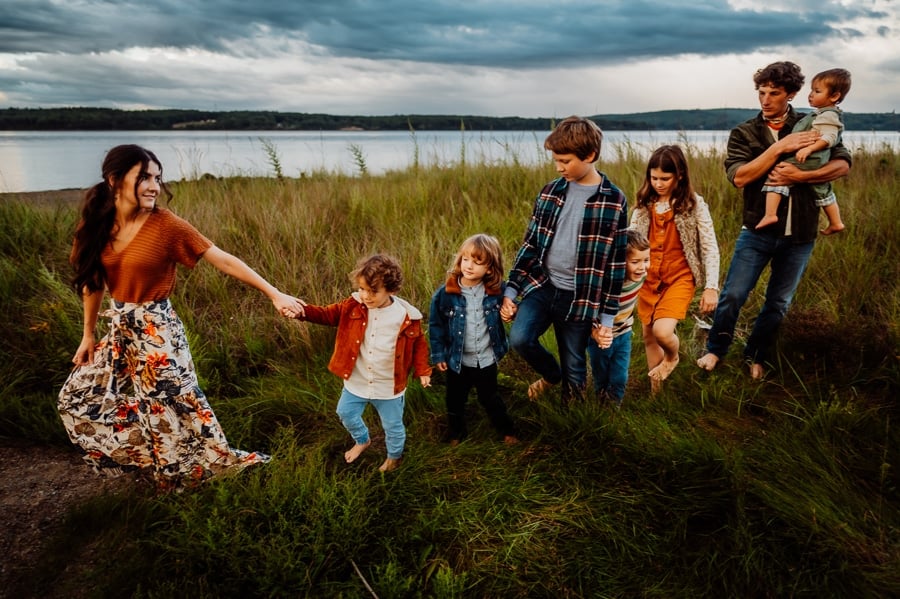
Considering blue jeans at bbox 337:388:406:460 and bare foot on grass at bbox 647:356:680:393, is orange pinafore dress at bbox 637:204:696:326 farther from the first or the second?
blue jeans at bbox 337:388:406:460

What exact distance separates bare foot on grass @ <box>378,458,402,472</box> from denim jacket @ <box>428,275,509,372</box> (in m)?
0.58

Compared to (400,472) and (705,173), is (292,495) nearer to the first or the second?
(400,472)

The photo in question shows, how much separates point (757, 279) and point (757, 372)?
64 cm

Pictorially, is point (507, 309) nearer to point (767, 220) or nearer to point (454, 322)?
point (454, 322)

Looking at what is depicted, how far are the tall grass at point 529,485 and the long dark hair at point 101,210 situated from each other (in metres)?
1.21

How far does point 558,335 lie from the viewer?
10.8 feet

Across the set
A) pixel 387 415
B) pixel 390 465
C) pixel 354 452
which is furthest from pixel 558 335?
pixel 354 452

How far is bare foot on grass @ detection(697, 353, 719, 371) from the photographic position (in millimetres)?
3797

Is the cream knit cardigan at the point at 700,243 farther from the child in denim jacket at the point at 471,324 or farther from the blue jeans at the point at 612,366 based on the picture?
the child in denim jacket at the point at 471,324

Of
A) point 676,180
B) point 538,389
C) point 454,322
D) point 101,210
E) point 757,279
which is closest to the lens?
point 101,210

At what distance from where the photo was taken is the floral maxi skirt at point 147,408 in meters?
2.69

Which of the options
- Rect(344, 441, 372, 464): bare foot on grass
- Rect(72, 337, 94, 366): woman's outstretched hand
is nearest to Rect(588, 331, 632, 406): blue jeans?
Rect(344, 441, 372, 464): bare foot on grass

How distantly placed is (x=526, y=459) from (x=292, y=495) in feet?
4.01

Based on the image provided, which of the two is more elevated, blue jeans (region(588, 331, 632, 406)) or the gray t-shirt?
the gray t-shirt
